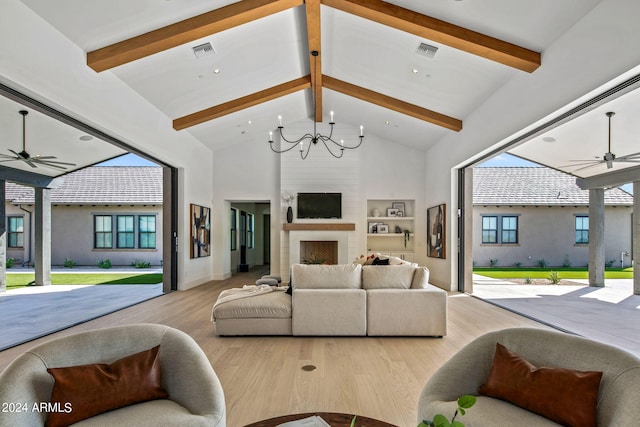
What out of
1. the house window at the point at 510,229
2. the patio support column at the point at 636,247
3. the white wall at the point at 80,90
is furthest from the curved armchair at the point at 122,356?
the house window at the point at 510,229

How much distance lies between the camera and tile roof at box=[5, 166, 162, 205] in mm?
12688

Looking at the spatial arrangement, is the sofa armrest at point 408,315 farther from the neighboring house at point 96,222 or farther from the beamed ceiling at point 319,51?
the neighboring house at point 96,222

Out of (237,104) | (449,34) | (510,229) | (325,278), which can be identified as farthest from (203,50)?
(510,229)

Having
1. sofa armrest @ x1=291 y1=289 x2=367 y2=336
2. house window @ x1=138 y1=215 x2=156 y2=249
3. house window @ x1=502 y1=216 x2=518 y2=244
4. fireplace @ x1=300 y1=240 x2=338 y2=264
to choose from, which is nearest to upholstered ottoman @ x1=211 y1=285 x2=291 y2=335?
sofa armrest @ x1=291 y1=289 x2=367 y2=336

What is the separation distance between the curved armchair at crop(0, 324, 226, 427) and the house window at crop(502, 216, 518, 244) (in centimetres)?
1296

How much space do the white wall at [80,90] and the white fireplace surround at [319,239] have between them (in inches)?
99.0

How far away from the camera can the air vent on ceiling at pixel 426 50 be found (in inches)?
199

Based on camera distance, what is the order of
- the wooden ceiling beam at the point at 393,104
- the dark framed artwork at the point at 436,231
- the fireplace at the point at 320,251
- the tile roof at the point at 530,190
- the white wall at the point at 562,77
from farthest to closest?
the tile roof at the point at 530,190
the fireplace at the point at 320,251
the dark framed artwork at the point at 436,231
the wooden ceiling beam at the point at 393,104
the white wall at the point at 562,77

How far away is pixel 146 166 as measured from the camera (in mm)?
14375

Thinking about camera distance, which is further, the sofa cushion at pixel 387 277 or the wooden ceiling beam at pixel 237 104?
the wooden ceiling beam at pixel 237 104

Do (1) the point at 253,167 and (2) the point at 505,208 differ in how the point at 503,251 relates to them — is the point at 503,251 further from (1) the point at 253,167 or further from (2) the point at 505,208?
(1) the point at 253,167

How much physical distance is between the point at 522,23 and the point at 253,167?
7075 millimetres

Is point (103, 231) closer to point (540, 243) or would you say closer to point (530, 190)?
point (530, 190)

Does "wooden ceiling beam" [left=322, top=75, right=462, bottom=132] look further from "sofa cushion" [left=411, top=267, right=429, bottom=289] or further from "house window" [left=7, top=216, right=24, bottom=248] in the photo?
"house window" [left=7, top=216, right=24, bottom=248]
